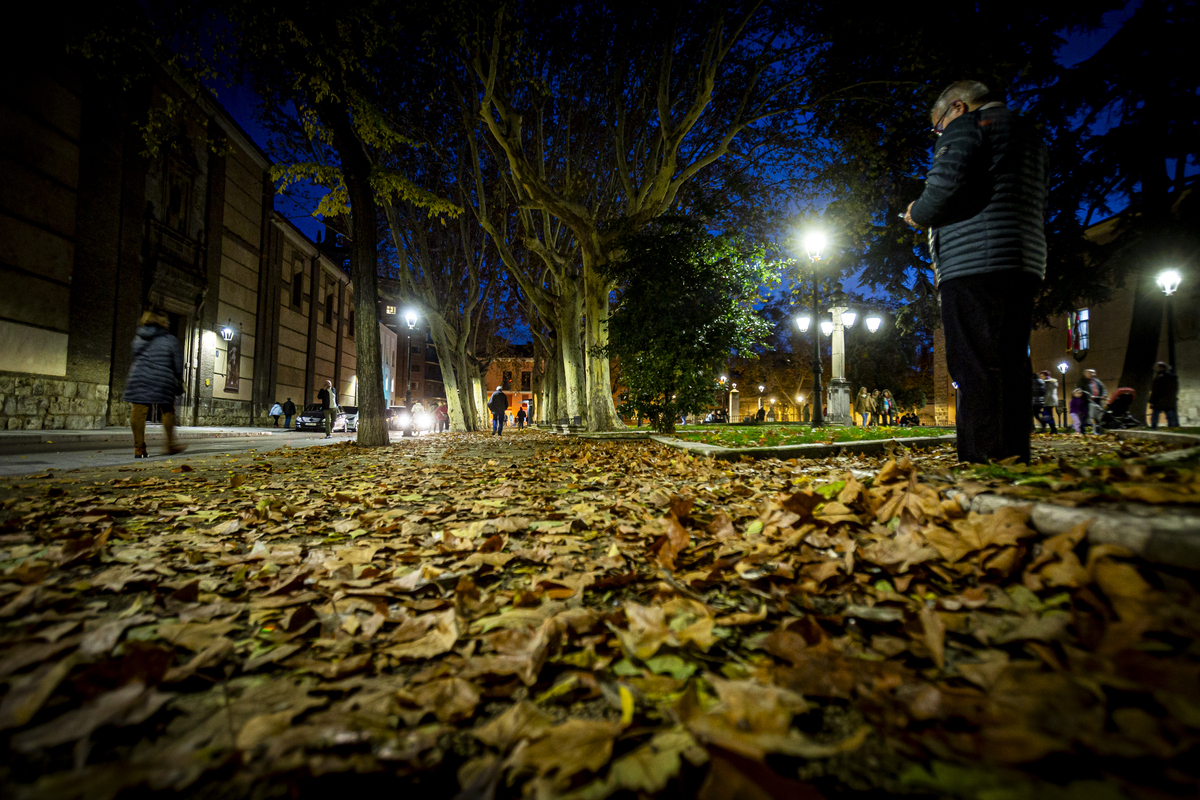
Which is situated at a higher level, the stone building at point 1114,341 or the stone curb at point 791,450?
the stone building at point 1114,341

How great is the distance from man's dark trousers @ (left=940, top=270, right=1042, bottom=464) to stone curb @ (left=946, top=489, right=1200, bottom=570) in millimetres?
1568

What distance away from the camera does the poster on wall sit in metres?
21.1

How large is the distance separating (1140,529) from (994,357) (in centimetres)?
Answer: 194

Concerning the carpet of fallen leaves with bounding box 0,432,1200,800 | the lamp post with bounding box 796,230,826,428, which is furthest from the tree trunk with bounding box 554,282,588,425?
the carpet of fallen leaves with bounding box 0,432,1200,800

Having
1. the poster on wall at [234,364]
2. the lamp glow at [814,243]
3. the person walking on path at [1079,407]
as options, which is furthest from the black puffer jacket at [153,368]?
the person walking on path at [1079,407]

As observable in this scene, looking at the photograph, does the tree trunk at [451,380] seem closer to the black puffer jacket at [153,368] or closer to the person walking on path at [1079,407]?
the black puffer jacket at [153,368]

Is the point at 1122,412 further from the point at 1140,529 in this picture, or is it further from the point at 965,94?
the point at 1140,529

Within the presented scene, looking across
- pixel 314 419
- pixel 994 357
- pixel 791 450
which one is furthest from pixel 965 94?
pixel 314 419

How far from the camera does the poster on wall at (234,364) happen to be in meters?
21.1

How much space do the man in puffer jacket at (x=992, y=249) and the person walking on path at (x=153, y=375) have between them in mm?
9068

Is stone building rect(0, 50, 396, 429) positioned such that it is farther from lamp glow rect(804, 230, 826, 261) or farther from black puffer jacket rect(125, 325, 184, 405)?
lamp glow rect(804, 230, 826, 261)

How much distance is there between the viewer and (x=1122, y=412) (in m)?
11.9

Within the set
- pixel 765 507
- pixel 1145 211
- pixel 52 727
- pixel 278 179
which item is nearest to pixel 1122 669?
pixel 765 507

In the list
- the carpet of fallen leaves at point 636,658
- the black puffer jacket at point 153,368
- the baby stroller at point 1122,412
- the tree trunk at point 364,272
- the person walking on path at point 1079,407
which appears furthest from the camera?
the person walking on path at point 1079,407
